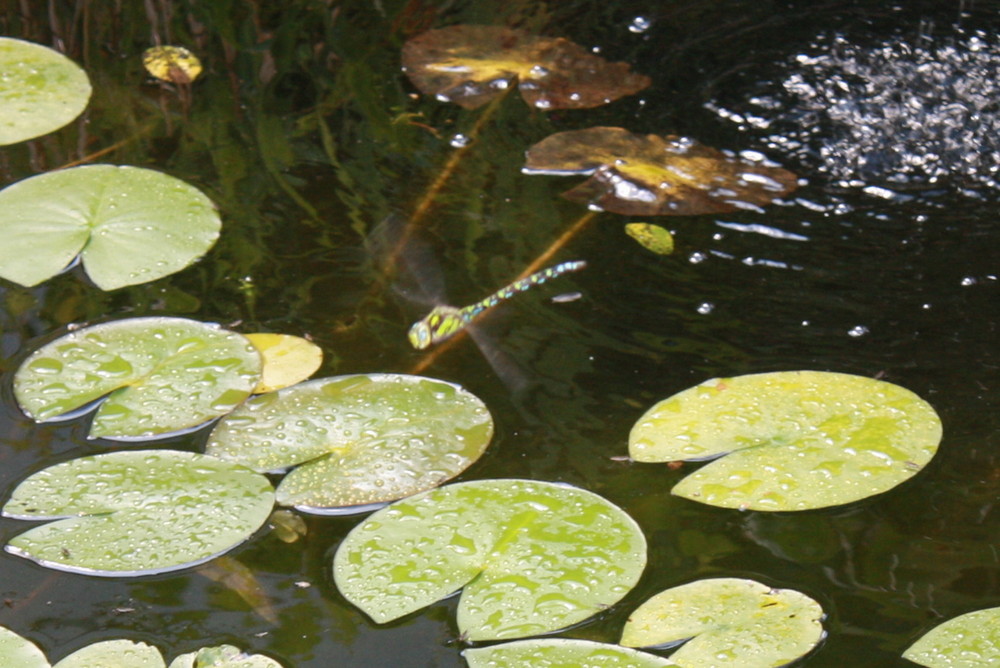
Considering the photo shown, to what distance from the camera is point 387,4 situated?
87.6 inches

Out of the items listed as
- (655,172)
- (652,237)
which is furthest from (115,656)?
(655,172)

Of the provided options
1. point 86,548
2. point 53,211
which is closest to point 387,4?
point 53,211

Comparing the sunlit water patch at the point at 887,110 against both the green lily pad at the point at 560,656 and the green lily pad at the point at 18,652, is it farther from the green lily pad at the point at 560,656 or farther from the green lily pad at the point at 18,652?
the green lily pad at the point at 18,652

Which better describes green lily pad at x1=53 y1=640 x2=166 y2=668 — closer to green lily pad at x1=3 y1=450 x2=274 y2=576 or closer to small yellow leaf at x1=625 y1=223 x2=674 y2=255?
green lily pad at x1=3 y1=450 x2=274 y2=576

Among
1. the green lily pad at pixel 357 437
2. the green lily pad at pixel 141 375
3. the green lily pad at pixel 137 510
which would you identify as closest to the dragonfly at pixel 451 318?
the green lily pad at pixel 357 437

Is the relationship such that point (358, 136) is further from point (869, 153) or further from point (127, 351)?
point (869, 153)

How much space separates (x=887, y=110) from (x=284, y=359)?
120 centimetres

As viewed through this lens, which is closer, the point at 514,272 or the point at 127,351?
the point at 127,351

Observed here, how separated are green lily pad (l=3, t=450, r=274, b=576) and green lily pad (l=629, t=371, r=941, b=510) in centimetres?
48

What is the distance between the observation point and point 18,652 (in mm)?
1005

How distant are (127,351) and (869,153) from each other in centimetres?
126

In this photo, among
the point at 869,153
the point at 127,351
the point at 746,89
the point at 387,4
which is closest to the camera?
the point at 127,351

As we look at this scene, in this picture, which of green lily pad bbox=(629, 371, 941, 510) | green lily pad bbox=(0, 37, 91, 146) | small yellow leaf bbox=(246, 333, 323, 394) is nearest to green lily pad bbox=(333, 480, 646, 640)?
green lily pad bbox=(629, 371, 941, 510)

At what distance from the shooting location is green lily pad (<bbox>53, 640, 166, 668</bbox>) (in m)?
Answer: 1.00
